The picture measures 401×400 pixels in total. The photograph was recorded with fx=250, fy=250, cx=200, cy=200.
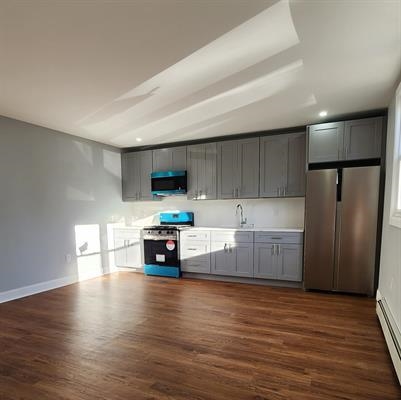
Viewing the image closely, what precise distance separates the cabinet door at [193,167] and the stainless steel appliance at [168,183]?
9 cm

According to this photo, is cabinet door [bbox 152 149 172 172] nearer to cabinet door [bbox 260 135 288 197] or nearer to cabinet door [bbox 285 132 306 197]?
cabinet door [bbox 260 135 288 197]

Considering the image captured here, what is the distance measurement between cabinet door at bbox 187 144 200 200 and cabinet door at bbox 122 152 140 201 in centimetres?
114

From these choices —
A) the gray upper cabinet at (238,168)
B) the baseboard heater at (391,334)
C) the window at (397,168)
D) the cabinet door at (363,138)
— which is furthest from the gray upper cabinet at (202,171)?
the baseboard heater at (391,334)

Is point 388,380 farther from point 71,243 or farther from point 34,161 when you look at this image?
point 34,161

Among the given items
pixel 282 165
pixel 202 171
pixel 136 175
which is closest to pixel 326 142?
pixel 282 165

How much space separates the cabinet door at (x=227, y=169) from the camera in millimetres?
4266

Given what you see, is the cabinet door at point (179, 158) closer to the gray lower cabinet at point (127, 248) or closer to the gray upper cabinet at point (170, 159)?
the gray upper cabinet at point (170, 159)

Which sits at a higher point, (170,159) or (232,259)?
(170,159)

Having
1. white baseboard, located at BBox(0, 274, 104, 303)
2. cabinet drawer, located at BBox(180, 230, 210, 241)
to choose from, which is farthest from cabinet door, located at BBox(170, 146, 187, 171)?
white baseboard, located at BBox(0, 274, 104, 303)

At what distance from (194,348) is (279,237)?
2145mm

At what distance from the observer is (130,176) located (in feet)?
16.8

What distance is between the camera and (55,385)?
173cm

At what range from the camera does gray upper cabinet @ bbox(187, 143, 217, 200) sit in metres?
4.43

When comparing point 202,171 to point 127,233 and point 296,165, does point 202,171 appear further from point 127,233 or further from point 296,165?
point 127,233
